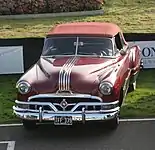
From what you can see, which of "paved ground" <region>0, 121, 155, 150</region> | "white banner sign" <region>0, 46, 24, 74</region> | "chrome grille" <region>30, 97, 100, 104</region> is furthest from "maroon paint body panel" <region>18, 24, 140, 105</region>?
"white banner sign" <region>0, 46, 24, 74</region>

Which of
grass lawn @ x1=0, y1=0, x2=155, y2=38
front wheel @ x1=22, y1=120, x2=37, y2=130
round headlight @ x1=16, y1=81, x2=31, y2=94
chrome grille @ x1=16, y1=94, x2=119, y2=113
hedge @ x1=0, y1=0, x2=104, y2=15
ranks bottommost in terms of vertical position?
grass lawn @ x1=0, y1=0, x2=155, y2=38

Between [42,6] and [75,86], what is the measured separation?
14.1 meters

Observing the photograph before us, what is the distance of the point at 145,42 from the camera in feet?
48.0

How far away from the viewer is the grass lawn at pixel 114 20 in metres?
20.6

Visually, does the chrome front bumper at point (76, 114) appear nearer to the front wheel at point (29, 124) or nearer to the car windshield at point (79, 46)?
the front wheel at point (29, 124)

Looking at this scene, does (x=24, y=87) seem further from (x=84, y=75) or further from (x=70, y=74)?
(x=84, y=75)

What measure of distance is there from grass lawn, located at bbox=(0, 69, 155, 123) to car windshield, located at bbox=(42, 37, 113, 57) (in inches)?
49.4

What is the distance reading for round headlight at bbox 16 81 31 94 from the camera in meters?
9.48

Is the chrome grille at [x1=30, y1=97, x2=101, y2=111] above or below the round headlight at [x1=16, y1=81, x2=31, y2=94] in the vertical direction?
below

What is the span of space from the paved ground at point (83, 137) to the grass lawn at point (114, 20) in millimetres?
10290

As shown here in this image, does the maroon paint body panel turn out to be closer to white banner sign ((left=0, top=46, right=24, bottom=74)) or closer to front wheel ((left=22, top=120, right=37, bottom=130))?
front wheel ((left=22, top=120, right=37, bottom=130))

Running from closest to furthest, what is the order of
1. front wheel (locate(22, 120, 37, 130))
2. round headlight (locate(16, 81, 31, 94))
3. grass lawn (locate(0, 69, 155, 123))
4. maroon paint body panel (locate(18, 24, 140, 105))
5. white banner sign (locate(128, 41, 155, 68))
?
1. maroon paint body panel (locate(18, 24, 140, 105))
2. round headlight (locate(16, 81, 31, 94))
3. front wheel (locate(22, 120, 37, 130))
4. grass lawn (locate(0, 69, 155, 123))
5. white banner sign (locate(128, 41, 155, 68))

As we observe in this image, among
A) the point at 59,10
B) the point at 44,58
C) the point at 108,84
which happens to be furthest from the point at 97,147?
the point at 59,10

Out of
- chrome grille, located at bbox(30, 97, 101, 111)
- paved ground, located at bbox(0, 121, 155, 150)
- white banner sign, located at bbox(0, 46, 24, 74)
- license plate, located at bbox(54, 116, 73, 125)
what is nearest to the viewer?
paved ground, located at bbox(0, 121, 155, 150)
